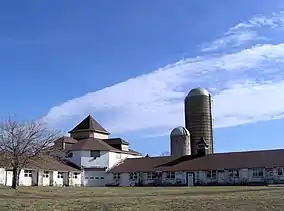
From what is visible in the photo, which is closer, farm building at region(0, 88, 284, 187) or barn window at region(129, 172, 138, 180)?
farm building at region(0, 88, 284, 187)

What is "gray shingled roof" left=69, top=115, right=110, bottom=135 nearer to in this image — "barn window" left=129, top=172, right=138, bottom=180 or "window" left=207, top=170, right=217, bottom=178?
"barn window" left=129, top=172, right=138, bottom=180

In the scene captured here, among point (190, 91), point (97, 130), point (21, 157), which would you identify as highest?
point (190, 91)

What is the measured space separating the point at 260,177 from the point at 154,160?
1954 centimetres

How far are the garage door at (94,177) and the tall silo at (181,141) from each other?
12868 mm

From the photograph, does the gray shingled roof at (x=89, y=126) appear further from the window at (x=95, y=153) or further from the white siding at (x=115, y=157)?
the window at (x=95, y=153)

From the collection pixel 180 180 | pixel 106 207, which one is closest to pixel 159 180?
pixel 180 180

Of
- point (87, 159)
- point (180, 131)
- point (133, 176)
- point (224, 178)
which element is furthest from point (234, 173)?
point (87, 159)

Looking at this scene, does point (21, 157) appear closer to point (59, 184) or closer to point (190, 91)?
point (59, 184)

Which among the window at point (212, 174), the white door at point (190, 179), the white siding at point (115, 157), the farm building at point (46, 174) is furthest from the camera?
the white siding at point (115, 157)

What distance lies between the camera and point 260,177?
208ft

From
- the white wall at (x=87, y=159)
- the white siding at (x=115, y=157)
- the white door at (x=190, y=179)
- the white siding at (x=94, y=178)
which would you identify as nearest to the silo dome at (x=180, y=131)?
the white siding at (x=115, y=157)

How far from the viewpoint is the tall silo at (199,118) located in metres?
80.4

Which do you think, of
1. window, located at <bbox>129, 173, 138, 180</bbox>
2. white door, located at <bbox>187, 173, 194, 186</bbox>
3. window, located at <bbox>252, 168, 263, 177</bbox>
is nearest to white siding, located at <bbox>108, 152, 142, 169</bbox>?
window, located at <bbox>129, 173, 138, 180</bbox>

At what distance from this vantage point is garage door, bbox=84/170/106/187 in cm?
7700
